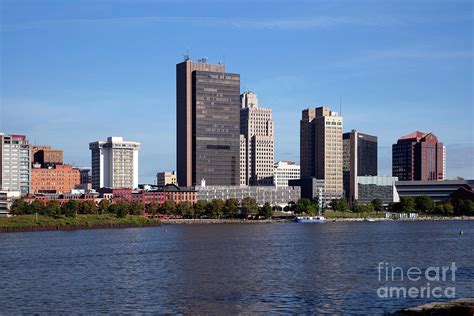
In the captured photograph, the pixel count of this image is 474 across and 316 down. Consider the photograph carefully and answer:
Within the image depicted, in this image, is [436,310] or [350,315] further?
[350,315]

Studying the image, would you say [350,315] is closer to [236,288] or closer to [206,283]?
[236,288]

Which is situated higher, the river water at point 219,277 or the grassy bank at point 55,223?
the river water at point 219,277

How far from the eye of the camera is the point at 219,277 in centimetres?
7175

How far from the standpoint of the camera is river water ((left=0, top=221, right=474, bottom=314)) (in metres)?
55.6

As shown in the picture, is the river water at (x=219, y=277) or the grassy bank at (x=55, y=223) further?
the grassy bank at (x=55, y=223)

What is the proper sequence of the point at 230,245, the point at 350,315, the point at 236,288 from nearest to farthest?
1. the point at 350,315
2. the point at 236,288
3. the point at 230,245

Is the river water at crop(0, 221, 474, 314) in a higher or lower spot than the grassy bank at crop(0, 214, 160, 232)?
higher

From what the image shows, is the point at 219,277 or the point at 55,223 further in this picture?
the point at 55,223

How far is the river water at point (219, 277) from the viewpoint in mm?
55594

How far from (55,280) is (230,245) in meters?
48.3

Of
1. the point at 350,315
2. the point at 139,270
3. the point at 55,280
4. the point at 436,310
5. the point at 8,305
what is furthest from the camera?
the point at 139,270

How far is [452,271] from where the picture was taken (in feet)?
240

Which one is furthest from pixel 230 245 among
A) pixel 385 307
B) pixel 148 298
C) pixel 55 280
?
pixel 385 307

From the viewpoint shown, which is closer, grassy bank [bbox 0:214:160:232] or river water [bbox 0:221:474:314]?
river water [bbox 0:221:474:314]
